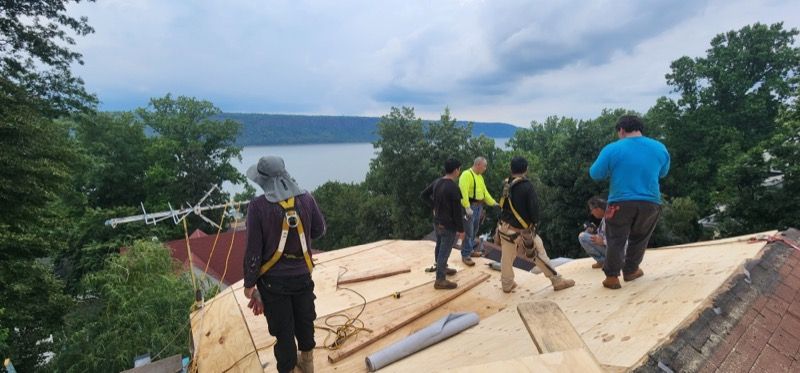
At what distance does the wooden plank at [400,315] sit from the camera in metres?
3.90

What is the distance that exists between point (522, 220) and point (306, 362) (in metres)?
2.65

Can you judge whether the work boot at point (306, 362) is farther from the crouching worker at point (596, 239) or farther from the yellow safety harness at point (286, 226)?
the crouching worker at point (596, 239)

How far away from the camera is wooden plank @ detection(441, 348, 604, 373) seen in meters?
1.62

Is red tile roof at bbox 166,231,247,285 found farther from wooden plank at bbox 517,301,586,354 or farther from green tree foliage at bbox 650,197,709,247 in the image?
green tree foliage at bbox 650,197,709,247

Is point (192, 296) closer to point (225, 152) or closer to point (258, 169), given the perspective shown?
point (258, 169)

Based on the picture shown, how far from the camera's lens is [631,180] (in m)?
3.42

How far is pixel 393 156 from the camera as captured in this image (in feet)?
84.5

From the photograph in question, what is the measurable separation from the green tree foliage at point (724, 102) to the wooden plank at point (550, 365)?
23493mm

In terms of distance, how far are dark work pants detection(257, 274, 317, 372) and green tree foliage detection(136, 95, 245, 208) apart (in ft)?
95.9

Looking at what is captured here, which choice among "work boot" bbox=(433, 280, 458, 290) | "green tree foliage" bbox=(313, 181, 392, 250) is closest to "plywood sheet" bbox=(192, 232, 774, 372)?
"work boot" bbox=(433, 280, 458, 290)

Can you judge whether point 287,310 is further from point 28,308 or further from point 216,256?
point 216,256

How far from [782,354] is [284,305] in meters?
3.52

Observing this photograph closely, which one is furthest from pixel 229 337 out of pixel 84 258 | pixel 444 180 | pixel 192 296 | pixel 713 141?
pixel 713 141

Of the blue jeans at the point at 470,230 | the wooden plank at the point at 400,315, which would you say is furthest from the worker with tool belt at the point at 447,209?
the blue jeans at the point at 470,230
